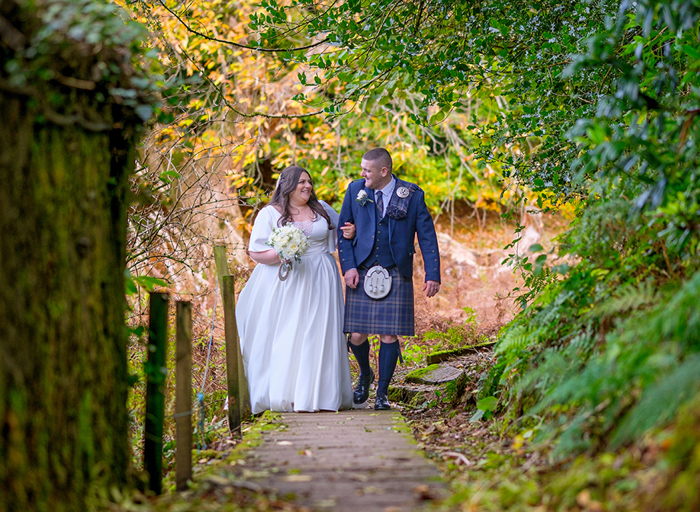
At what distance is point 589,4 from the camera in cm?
522

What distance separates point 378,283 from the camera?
572 centimetres

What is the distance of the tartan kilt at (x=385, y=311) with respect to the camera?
5.68m

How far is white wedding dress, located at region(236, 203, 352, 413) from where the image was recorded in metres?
5.59

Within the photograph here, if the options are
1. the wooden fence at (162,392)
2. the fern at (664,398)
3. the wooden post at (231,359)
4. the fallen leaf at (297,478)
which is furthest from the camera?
the wooden post at (231,359)

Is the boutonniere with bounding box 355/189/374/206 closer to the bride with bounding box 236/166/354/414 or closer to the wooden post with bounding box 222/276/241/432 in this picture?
the bride with bounding box 236/166/354/414

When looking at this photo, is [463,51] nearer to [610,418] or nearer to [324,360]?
[324,360]

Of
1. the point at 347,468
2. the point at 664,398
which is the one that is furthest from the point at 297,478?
the point at 664,398

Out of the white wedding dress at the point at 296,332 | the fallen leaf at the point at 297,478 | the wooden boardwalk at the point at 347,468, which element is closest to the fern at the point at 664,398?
the wooden boardwalk at the point at 347,468

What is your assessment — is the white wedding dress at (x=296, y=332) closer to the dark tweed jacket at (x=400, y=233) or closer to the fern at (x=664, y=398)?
the dark tweed jacket at (x=400, y=233)

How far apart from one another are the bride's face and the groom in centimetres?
44

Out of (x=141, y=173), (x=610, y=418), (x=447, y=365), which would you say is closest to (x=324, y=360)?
(x=447, y=365)

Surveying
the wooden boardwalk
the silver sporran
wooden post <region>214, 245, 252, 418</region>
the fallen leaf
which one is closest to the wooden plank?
wooden post <region>214, 245, 252, 418</region>

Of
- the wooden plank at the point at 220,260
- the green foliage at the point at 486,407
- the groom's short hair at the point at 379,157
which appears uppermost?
the groom's short hair at the point at 379,157

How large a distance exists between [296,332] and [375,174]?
1539 mm
